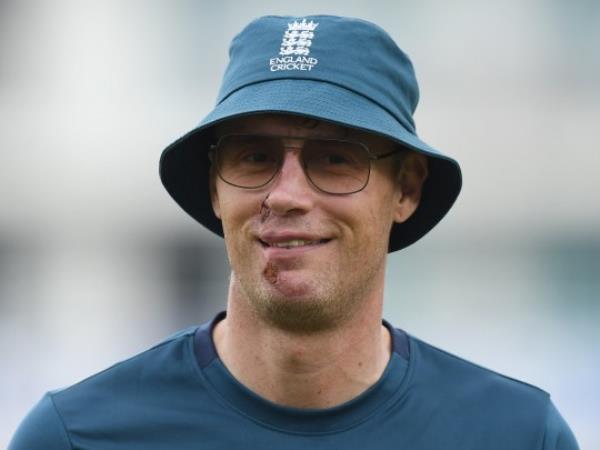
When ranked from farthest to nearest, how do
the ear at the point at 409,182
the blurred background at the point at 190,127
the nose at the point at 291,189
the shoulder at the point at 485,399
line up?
the blurred background at the point at 190,127, the ear at the point at 409,182, the shoulder at the point at 485,399, the nose at the point at 291,189

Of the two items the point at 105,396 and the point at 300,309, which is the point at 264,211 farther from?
the point at 105,396

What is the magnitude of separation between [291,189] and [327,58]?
0.36m

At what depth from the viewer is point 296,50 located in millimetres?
3260

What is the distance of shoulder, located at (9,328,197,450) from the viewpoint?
3.25 metres

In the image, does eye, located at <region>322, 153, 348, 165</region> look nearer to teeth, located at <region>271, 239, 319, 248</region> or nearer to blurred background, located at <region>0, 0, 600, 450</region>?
teeth, located at <region>271, 239, 319, 248</region>

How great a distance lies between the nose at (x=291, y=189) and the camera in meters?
3.08

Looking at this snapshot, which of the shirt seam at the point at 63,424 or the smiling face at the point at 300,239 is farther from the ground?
the smiling face at the point at 300,239

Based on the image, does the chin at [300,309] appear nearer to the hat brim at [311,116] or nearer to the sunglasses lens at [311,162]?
the sunglasses lens at [311,162]

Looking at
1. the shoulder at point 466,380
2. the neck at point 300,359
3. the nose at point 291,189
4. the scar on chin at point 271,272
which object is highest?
the nose at point 291,189

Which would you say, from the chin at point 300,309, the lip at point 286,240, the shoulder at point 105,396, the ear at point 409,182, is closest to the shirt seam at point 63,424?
the shoulder at point 105,396

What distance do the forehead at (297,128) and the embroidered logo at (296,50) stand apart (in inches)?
4.9

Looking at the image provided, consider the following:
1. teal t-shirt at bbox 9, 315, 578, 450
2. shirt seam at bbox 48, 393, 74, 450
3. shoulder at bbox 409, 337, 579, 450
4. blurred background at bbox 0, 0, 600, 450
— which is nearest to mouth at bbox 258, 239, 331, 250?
teal t-shirt at bbox 9, 315, 578, 450

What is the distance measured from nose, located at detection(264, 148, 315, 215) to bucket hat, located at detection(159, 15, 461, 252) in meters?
0.12

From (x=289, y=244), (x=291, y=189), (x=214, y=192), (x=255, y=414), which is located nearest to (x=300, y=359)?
(x=255, y=414)
